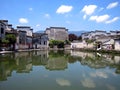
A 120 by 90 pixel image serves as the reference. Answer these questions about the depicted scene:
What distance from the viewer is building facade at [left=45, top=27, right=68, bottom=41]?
69.0 meters

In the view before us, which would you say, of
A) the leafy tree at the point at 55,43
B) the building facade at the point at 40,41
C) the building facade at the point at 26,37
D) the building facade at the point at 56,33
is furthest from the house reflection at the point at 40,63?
the building facade at the point at 56,33

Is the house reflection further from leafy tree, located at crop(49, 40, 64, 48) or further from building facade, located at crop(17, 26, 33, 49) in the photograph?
leafy tree, located at crop(49, 40, 64, 48)

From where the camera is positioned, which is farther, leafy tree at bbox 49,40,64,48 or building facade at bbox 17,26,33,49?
leafy tree at bbox 49,40,64,48

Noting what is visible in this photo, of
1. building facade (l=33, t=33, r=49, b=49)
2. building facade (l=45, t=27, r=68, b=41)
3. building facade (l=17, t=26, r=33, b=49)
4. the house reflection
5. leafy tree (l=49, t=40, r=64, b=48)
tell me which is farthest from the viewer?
building facade (l=45, t=27, r=68, b=41)

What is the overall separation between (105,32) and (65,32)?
13383 mm

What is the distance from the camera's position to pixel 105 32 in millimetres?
74062

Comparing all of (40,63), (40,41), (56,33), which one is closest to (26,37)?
(40,41)

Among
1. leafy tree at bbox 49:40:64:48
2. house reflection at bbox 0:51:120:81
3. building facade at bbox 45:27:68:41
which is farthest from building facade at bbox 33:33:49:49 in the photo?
house reflection at bbox 0:51:120:81

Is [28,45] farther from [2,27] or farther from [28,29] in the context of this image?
[2,27]

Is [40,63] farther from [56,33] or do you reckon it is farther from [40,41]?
[56,33]

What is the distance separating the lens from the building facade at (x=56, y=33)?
69000 millimetres

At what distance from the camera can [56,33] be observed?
6950 centimetres

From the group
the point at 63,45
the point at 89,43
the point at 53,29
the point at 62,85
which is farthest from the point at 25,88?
the point at 53,29

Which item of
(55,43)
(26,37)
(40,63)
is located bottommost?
(40,63)
